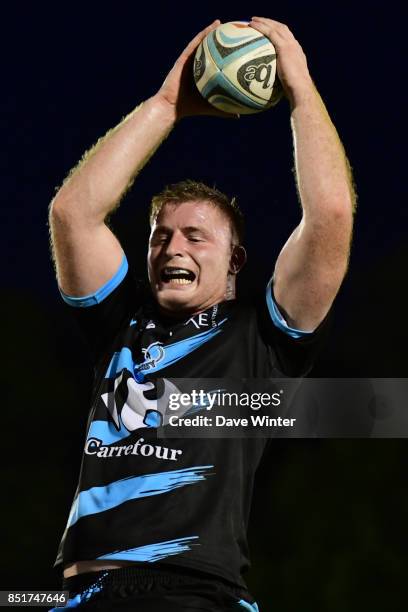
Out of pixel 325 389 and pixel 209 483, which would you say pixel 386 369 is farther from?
pixel 209 483

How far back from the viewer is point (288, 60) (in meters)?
2.98

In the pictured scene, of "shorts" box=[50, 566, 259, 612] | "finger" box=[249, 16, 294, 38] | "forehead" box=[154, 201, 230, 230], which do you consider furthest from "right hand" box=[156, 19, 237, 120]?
"shorts" box=[50, 566, 259, 612]

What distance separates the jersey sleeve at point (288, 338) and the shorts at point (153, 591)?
2.40 feet

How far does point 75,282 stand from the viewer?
117 inches

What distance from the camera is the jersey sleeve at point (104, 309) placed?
2.99 m

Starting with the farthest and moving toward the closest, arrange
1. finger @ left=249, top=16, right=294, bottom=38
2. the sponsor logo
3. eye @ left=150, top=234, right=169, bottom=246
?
eye @ left=150, top=234, right=169, bottom=246 < finger @ left=249, top=16, right=294, bottom=38 < the sponsor logo

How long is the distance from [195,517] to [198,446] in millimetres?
212

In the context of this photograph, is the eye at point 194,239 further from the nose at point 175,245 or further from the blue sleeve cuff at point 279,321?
the blue sleeve cuff at point 279,321

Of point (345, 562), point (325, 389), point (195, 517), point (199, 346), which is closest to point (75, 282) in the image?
point (199, 346)

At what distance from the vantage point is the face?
3029mm

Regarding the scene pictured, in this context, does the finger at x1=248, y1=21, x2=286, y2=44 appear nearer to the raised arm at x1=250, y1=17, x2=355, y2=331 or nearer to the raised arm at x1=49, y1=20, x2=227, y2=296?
the raised arm at x1=250, y1=17, x2=355, y2=331

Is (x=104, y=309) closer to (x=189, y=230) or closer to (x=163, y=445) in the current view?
(x=189, y=230)

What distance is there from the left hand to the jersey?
2.29 ft

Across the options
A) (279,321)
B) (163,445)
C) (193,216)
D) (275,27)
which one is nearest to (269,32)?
(275,27)
